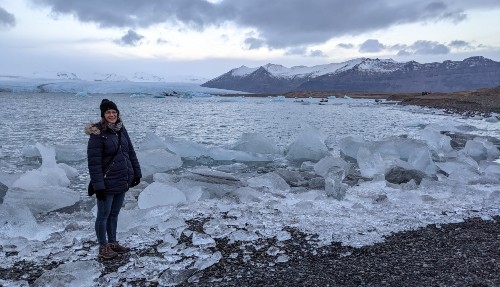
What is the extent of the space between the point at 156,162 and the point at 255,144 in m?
4.09

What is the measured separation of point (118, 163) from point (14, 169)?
329 inches

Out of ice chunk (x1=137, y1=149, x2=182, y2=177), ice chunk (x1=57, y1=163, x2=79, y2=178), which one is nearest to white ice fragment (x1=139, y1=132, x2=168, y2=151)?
ice chunk (x1=137, y1=149, x2=182, y2=177)

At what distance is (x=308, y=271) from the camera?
4.54 m

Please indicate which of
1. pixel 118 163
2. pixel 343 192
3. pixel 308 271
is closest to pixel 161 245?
pixel 118 163

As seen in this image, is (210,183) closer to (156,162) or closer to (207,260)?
(156,162)

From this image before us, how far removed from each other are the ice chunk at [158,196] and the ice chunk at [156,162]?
11.1ft

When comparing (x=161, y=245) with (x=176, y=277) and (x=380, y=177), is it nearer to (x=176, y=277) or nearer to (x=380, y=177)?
(x=176, y=277)

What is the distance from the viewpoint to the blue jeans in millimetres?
4773

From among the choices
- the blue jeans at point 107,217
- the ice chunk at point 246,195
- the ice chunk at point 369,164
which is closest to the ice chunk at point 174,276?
the blue jeans at point 107,217

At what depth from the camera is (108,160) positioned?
4629 mm

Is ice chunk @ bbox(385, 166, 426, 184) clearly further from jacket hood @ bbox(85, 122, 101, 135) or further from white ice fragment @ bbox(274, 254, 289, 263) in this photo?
jacket hood @ bbox(85, 122, 101, 135)

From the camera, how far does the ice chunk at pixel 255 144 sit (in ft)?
45.9

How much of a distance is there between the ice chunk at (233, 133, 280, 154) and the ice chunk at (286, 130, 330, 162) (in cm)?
92

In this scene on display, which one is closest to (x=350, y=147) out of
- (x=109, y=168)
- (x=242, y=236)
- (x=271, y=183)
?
(x=271, y=183)
